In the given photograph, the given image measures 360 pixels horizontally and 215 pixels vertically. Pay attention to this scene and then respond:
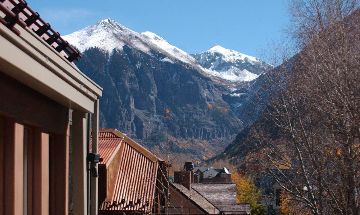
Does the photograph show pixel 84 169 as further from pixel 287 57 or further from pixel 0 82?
pixel 287 57

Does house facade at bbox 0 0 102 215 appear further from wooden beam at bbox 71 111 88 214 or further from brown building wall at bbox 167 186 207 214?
brown building wall at bbox 167 186 207 214

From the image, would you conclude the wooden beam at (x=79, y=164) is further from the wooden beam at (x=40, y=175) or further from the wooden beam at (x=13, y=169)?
the wooden beam at (x=13, y=169)

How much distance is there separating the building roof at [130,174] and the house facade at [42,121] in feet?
38.5

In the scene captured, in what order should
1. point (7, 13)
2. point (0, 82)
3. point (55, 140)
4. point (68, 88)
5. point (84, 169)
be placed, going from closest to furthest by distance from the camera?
point (7, 13) → point (0, 82) → point (68, 88) → point (55, 140) → point (84, 169)

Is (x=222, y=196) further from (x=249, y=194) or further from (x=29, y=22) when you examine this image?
(x=29, y=22)

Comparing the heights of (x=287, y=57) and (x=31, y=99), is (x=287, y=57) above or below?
above

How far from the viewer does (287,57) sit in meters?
17.8

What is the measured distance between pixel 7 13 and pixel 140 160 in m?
18.2

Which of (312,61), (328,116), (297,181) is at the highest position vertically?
(312,61)

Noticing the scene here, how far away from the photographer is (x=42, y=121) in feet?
20.1

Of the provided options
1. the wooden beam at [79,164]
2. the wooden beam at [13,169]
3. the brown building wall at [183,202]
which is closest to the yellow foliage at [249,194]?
the brown building wall at [183,202]

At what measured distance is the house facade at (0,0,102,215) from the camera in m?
4.77

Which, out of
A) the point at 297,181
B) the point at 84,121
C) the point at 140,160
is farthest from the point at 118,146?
the point at 84,121

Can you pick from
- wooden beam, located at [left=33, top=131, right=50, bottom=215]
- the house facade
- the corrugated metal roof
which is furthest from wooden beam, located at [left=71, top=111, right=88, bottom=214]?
the corrugated metal roof
